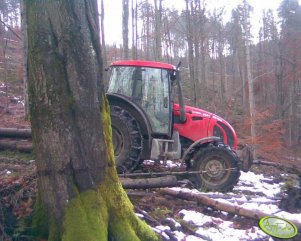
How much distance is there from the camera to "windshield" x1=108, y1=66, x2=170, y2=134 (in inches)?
347

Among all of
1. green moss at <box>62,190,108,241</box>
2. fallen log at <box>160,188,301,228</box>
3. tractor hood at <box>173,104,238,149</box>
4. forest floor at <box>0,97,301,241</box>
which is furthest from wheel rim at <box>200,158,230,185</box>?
green moss at <box>62,190,108,241</box>

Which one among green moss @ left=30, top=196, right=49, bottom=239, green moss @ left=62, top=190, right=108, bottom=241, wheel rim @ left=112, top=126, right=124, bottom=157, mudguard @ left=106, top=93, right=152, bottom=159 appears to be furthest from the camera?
mudguard @ left=106, top=93, right=152, bottom=159

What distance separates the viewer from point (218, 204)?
266 inches

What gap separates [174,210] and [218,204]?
0.78 meters

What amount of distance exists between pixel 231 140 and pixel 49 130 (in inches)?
244

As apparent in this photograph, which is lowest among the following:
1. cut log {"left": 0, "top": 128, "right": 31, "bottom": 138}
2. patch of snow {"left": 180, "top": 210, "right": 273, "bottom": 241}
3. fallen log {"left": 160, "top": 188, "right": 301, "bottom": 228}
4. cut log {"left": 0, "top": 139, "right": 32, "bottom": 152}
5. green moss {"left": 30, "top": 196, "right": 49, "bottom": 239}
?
patch of snow {"left": 180, "top": 210, "right": 273, "bottom": 241}

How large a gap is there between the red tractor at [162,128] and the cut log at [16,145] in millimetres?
2060

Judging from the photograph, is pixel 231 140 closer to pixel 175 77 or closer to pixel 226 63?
pixel 175 77

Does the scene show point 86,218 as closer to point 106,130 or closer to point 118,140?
point 106,130

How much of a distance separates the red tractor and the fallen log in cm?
124

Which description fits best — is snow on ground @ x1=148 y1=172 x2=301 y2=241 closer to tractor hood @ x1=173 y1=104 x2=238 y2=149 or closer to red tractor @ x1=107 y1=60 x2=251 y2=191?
red tractor @ x1=107 y1=60 x2=251 y2=191

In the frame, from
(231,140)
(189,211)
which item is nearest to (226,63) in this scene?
(231,140)

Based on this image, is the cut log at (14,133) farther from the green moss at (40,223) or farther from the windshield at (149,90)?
the green moss at (40,223)

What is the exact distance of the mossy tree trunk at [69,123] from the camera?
13.9 ft
